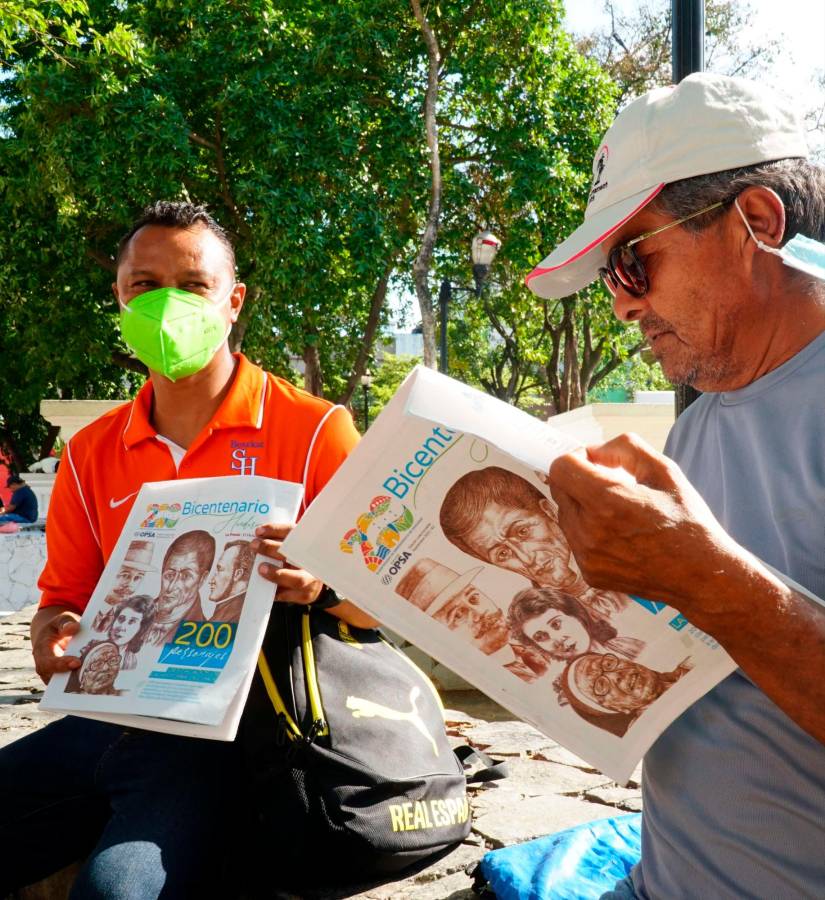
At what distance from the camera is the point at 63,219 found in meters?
A: 14.3

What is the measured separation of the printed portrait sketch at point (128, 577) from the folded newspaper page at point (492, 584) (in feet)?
1.88

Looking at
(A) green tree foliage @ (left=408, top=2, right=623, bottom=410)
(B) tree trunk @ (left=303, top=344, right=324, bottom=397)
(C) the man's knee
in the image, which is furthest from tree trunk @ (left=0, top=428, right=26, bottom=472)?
(C) the man's knee

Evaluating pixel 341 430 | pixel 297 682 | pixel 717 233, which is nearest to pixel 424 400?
pixel 717 233

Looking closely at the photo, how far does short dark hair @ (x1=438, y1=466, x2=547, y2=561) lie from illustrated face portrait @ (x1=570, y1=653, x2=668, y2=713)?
244 mm

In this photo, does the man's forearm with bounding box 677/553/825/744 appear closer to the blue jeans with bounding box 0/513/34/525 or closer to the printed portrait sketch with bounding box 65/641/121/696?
the printed portrait sketch with bounding box 65/641/121/696

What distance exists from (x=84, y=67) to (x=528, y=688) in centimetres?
1468

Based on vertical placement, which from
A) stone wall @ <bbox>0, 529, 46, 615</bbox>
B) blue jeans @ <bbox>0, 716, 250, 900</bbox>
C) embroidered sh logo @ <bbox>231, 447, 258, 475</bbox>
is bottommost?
stone wall @ <bbox>0, 529, 46, 615</bbox>

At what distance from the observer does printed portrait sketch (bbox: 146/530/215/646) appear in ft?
6.48

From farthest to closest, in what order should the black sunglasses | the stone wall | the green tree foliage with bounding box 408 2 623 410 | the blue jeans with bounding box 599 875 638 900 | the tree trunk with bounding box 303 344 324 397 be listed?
the tree trunk with bounding box 303 344 324 397 < the green tree foliage with bounding box 408 2 623 410 < the stone wall < the black sunglasses < the blue jeans with bounding box 599 875 638 900

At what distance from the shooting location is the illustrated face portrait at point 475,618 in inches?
60.7

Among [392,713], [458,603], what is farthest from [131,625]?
[458,603]

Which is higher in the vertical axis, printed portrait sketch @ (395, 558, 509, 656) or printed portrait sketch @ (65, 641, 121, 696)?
printed portrait sketch @ (395, 558, 509, 656)

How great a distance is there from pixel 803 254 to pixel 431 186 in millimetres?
14564

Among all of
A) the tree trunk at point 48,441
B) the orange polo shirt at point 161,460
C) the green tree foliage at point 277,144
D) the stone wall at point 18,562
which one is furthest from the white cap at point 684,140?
the tree trunk at point 48,441
